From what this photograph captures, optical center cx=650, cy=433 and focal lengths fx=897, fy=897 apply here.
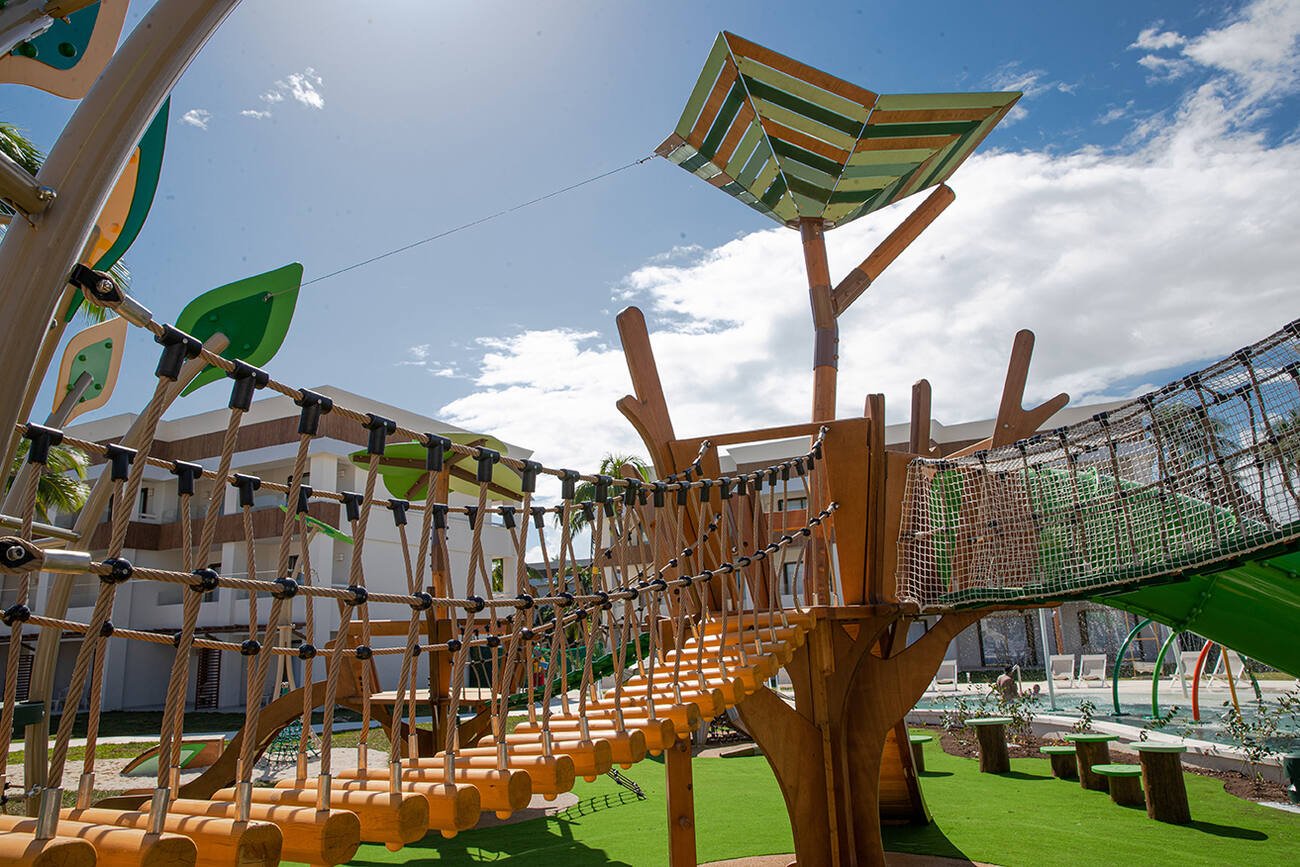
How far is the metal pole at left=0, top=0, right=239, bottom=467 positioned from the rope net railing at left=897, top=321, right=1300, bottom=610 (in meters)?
3.68

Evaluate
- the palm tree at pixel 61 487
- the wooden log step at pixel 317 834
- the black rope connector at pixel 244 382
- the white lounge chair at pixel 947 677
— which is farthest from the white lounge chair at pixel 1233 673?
the palm tree at pixel 61 487

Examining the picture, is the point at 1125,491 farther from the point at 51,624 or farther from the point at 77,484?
the point at 77,484

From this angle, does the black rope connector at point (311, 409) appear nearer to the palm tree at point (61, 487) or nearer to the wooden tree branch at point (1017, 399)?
the wooden tree branch at point (1017, 399)

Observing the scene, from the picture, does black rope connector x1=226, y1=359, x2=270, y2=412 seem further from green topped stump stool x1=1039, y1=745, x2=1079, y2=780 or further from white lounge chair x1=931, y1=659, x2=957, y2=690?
white lounge chair x1=931, y1=659, x2=957, y2=690

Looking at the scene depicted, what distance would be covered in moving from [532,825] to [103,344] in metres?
5.38

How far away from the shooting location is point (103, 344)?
3260mm

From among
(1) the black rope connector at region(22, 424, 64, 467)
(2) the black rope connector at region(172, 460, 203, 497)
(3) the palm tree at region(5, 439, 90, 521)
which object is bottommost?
(1) the black rope connector at region(22, 424, 64, 467)

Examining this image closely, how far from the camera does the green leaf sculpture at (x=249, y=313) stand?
3.05 metres

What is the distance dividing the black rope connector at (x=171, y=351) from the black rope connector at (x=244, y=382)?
18 cm

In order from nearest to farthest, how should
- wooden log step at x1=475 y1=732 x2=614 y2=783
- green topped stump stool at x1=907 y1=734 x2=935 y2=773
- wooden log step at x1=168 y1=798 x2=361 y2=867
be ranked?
wooden log step at x1=168 y1=798 x2=361 y2=867, wooden log step at x1=475 y1=732 x2=614 y2=783, green topped stump stool at x1=907 y1=734 x2=935 y2=773

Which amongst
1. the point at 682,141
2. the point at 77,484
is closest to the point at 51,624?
the point at 682,141

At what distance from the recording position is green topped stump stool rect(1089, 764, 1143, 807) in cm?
664

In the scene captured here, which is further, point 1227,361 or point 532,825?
point 532,825

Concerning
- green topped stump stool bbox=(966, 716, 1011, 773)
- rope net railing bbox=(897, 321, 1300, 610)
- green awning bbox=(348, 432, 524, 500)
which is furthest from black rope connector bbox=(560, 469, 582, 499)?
green topped stump stool bbox=(966, 716, 1011, 773)
